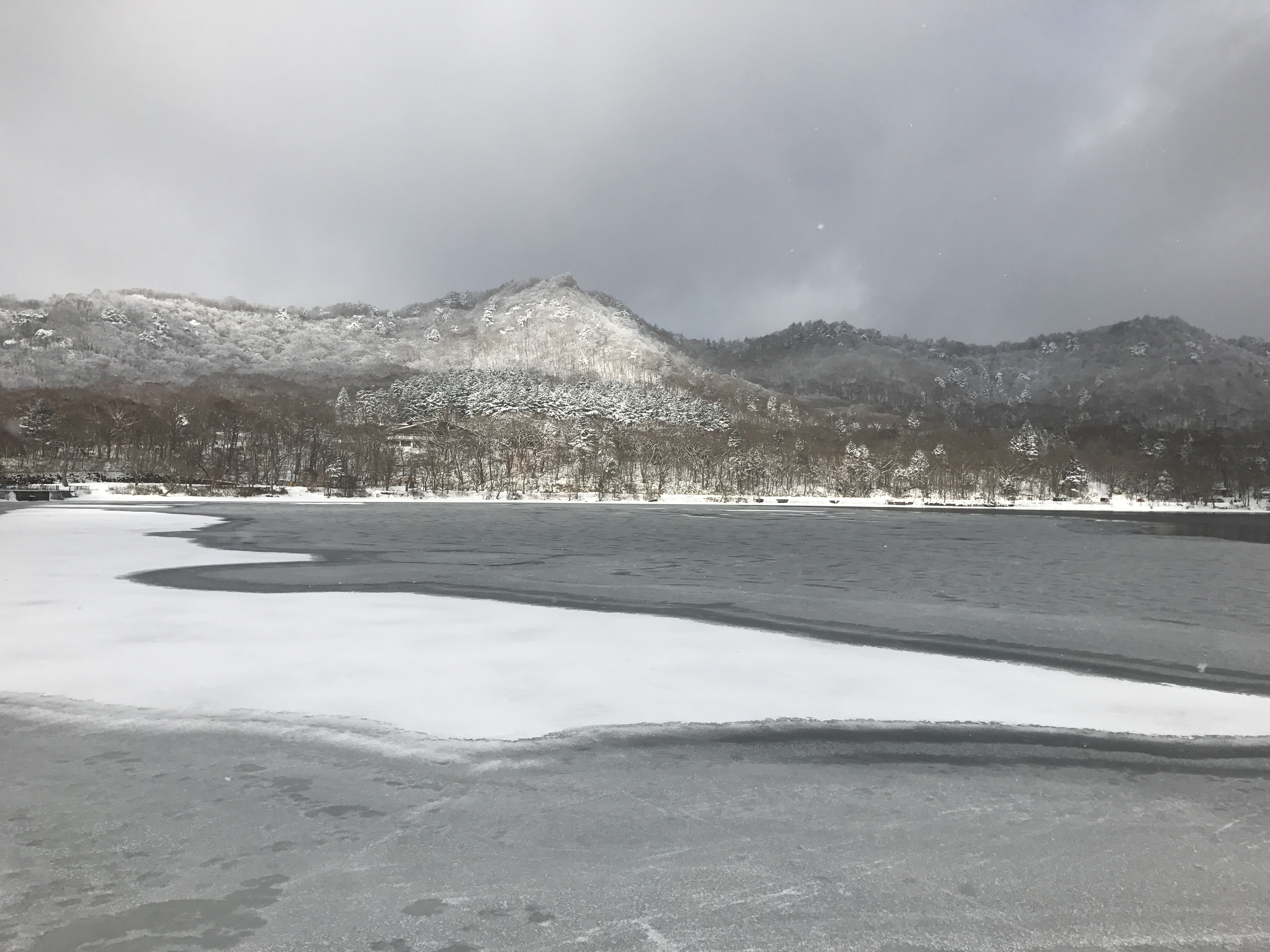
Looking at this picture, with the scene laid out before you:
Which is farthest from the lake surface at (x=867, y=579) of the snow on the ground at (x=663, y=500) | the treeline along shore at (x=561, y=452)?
the treeline along shore at (x=561, y=452)

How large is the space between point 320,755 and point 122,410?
12741cm

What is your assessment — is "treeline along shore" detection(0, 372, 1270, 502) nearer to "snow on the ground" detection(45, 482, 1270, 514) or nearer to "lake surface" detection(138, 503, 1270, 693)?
"snow on the ground" detection(45, 482, 1270, 514)

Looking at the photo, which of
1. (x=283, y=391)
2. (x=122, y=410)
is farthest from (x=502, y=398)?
(x=122, y=410)

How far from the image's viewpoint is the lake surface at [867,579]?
11438 millimetres

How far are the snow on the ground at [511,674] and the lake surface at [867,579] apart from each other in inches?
53.9

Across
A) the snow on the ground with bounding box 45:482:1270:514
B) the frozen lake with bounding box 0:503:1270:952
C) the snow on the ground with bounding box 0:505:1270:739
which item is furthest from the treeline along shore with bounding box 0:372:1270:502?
the frozen lake with bounding box 0:503:1270:952

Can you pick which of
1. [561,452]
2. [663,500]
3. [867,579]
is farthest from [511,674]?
[561,452]

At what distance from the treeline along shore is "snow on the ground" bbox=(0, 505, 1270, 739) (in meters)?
69.7

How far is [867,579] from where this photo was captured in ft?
61.5

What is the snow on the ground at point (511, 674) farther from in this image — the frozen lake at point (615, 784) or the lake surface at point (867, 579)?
the lake surface at point (867, 579)

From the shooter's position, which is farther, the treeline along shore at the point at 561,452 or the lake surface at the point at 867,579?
the treeline along shore at the point at 561,452

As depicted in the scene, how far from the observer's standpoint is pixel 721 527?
128ft

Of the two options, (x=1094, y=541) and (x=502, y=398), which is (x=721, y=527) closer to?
(x=1094, y=541)

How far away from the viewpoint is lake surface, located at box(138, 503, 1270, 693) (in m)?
11.4
